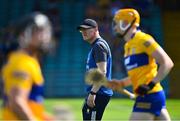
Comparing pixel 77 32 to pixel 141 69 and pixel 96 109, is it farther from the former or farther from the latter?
pixel 141 69

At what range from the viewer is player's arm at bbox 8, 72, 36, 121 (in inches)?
205

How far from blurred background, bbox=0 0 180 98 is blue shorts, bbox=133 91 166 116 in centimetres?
1537

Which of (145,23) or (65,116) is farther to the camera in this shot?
(145,23)

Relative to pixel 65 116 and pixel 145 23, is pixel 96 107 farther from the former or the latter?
pixel 145 23

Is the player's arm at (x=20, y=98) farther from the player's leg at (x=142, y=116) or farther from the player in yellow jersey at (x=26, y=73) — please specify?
the player's leg at (x=142, y=116)

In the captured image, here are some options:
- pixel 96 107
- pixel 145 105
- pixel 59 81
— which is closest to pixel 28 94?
pixel 145 105

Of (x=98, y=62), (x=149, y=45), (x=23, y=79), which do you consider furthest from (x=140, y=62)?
(x=23, y=79)

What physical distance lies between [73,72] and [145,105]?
55.5ft

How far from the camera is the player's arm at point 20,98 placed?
5.20 m

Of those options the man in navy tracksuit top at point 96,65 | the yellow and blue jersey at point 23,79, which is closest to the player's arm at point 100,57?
the man in navy tracksuit top at point 96,65

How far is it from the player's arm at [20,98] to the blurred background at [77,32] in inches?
694

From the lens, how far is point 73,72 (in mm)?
24250

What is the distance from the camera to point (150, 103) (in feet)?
24.2

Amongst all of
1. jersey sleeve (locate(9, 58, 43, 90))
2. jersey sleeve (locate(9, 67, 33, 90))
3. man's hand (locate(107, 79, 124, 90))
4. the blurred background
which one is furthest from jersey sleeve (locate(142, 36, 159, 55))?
the blurred background
